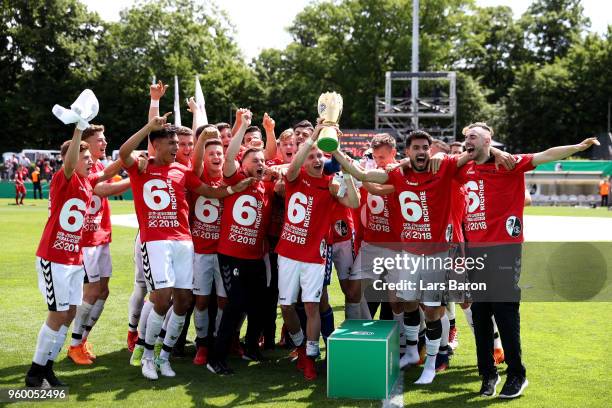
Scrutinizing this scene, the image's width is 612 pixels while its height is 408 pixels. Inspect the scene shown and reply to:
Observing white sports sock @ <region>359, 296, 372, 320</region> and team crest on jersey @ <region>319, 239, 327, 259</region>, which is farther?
white sports sock @ <region>359, 296, 372, 320</region>

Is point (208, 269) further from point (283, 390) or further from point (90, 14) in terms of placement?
point (90, 14)

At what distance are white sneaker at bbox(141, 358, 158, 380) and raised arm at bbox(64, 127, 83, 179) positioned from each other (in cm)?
202

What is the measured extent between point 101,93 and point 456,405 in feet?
194

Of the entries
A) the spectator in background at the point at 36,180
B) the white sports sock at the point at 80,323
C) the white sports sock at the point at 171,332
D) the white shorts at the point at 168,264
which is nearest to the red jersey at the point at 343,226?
the white shorts at the point at 168,264

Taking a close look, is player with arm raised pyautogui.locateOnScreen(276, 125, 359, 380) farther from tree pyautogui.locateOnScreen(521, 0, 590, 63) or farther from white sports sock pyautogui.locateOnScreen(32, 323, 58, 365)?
tree pyautogui.locateOnScreen(521, 0, 590, 63)

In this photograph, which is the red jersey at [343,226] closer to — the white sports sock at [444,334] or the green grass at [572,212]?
the white sports sock at [444,334]

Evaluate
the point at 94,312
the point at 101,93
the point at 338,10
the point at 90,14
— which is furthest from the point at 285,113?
the point at 94,312

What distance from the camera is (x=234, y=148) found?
23.5ft

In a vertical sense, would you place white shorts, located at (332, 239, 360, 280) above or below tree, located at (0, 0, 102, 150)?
below

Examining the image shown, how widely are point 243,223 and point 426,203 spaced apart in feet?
6.14

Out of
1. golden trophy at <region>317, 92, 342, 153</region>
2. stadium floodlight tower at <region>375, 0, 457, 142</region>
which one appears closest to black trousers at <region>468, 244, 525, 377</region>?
golden trophy at <region>317, 92, 342, 153</region>

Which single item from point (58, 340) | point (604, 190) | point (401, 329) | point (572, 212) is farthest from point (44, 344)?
point (604, 190)

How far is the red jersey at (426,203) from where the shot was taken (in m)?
6.90

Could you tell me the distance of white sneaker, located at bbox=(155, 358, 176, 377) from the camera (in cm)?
707
